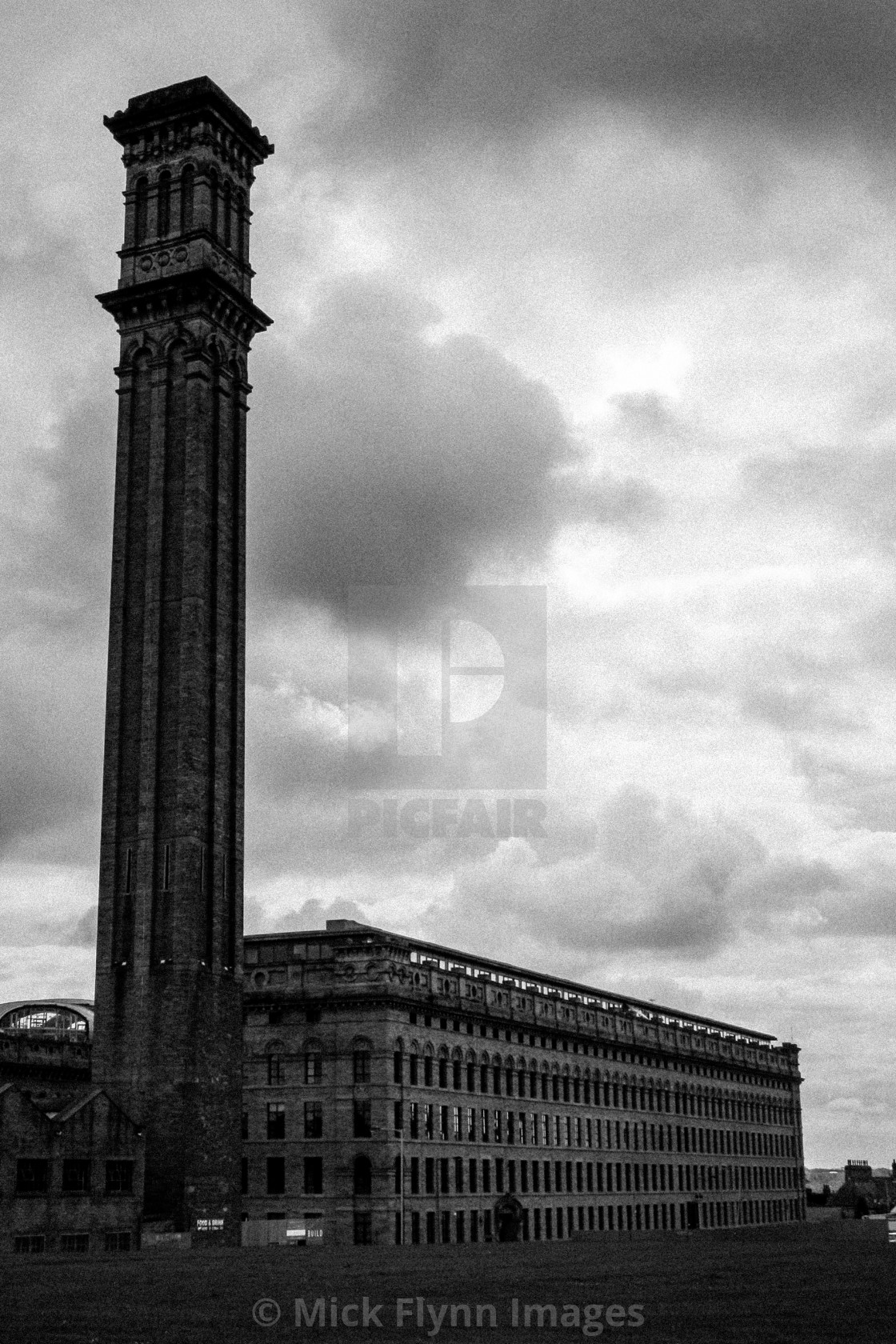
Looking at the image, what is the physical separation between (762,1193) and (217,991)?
387 feet

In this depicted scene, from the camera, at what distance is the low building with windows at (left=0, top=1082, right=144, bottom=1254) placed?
6894 cm

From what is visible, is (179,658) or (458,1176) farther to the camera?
(458,1176)

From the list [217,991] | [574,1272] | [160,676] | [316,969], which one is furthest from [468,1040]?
[574,1272]

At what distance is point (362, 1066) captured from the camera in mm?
99375

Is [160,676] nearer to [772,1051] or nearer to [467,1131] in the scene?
[467,1131]

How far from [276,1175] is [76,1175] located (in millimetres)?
29303

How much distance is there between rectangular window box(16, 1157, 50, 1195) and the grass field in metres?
8.75

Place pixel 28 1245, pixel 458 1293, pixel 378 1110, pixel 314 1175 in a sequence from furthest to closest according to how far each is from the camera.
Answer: pixel 314 1175, pixel 378 1110, pixel 28 1245, pixel 458 1293

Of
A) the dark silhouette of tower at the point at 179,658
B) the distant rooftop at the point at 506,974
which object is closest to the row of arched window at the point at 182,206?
the dark silhouette of tower at the point at 179,658

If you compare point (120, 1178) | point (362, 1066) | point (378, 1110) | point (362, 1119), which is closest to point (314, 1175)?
point (362, 1119)

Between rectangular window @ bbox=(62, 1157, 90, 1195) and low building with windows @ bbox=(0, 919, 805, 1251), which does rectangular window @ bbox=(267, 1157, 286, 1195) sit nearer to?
low building with windows @ bbox=(0, 919, 805, 1251)

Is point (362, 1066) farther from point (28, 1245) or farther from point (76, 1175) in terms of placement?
point (28, 1245)

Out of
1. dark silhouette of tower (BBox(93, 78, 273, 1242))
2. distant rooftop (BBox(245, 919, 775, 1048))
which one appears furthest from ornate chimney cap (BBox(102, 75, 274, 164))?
distant rooftop (BBox(245, 919, 775, 1048))

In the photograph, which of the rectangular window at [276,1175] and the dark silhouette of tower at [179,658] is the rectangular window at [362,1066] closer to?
the rectangular window at [276,1175]
